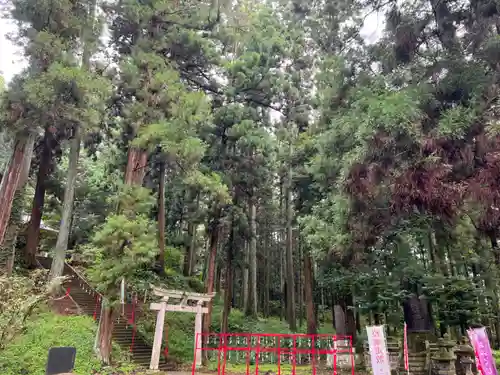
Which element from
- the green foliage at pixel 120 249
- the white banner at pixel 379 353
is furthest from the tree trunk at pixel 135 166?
the white banner at pixel 379 353

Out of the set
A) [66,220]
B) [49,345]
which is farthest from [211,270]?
[49,345]

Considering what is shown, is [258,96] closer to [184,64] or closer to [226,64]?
[226,64]

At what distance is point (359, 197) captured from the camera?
24.6 ft

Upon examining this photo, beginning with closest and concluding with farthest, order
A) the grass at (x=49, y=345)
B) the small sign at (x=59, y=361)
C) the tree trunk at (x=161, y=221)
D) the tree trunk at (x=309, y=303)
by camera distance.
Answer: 1. the small sign at (x=59, y=361)
2. the grass at (x=49, y=345)
3. the tree trunk at (x=309, y=303)
4. the tree trunk at (x=161, y=221)

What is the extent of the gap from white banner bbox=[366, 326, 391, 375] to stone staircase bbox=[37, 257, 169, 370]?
6.68 meters

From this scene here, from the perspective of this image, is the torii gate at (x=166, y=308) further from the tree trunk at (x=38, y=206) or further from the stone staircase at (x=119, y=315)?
the tree trunk at (x=38, y=206)

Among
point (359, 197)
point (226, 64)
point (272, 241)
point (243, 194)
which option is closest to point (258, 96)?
point (226, 64)

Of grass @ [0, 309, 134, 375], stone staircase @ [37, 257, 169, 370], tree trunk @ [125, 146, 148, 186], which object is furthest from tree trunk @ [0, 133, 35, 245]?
tree trunk @ [125, 146, 148, 186]

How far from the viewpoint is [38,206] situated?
1397 centimetres

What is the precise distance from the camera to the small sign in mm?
5508

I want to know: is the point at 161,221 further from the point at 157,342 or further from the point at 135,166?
the point at 157,342

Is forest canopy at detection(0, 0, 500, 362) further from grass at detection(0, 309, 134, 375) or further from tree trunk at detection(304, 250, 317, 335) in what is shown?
grass at detection(0, 309, 134, 375)

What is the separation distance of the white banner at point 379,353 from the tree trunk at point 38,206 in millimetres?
12299

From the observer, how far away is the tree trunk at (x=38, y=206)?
13547 mm
